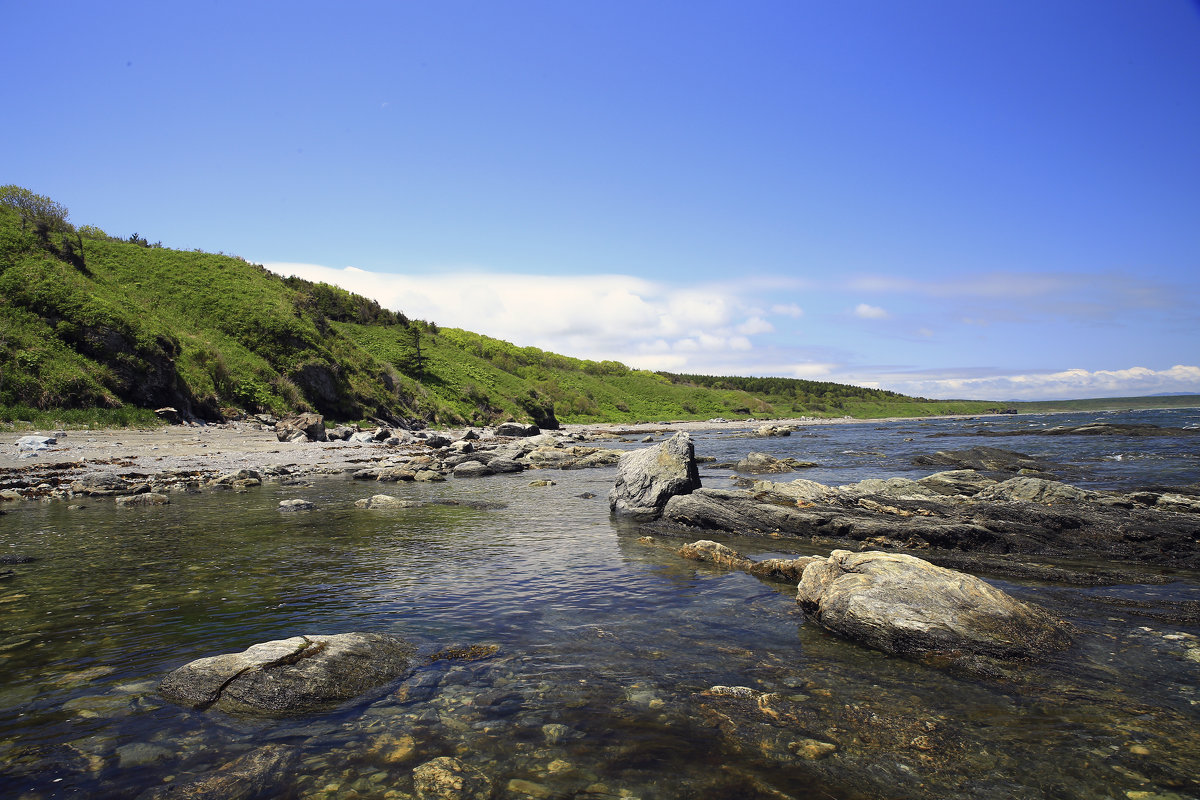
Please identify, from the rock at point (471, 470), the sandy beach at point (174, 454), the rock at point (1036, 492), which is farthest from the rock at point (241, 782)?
the rock at point (471, 470)

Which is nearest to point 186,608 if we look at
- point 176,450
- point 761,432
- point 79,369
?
point 176,450

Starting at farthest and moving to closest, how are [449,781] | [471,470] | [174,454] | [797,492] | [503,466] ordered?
[503,466] < [471,470] < [174,454] < [797,492] < [449,781]

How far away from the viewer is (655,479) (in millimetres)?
16578

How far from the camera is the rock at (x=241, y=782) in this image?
12.9ft

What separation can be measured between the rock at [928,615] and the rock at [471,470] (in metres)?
21.7

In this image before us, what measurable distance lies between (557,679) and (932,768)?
3521 mm

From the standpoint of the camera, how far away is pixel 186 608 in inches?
317

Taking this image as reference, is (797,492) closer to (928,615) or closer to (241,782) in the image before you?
(928,615)

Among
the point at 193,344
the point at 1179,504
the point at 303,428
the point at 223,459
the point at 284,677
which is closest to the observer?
the point at 284,677

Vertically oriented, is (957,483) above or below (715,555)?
above

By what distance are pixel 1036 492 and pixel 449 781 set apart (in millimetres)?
17458

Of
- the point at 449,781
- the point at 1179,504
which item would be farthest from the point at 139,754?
the point at 1179,504

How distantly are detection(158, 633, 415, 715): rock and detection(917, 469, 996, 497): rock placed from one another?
17313mm

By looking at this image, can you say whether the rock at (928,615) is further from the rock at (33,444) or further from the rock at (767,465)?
the rock at (33,444)
